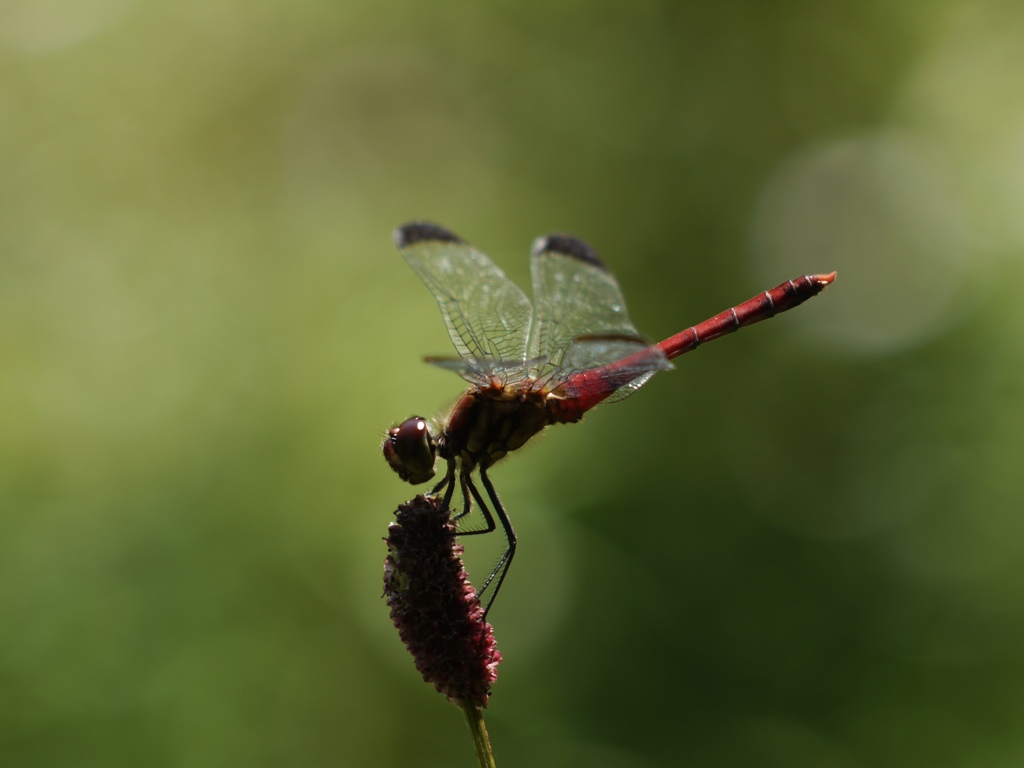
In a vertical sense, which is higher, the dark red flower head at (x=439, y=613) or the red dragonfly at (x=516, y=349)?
the red dragonfly at (x=516, y=349)

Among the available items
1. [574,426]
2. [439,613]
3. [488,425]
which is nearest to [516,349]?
[488,425]

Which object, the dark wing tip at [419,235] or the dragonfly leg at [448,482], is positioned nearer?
the dragonfly leg at [448,482]

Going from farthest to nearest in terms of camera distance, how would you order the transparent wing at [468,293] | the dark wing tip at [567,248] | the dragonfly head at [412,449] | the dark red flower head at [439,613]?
the dark wing tip at [567,248], the transparent wing at [468,293], the dragonfly head at [412,449], the dark red flower head at [439,613]

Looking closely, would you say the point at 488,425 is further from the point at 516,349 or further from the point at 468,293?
the point at 468,293

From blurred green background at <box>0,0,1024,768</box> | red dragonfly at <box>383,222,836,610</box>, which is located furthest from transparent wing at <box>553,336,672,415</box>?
blurred green background at <box>0,0,1024,768</box>

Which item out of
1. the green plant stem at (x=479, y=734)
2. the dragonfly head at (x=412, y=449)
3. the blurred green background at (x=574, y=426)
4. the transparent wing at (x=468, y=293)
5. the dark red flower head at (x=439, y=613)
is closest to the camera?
the green plant stem at (x=479, y=734)

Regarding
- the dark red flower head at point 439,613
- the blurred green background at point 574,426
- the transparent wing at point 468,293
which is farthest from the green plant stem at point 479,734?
the blurred green background at point 574,426

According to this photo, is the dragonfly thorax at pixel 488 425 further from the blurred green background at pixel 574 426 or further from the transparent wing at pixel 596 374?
the blurred green background at pixel 574 426
